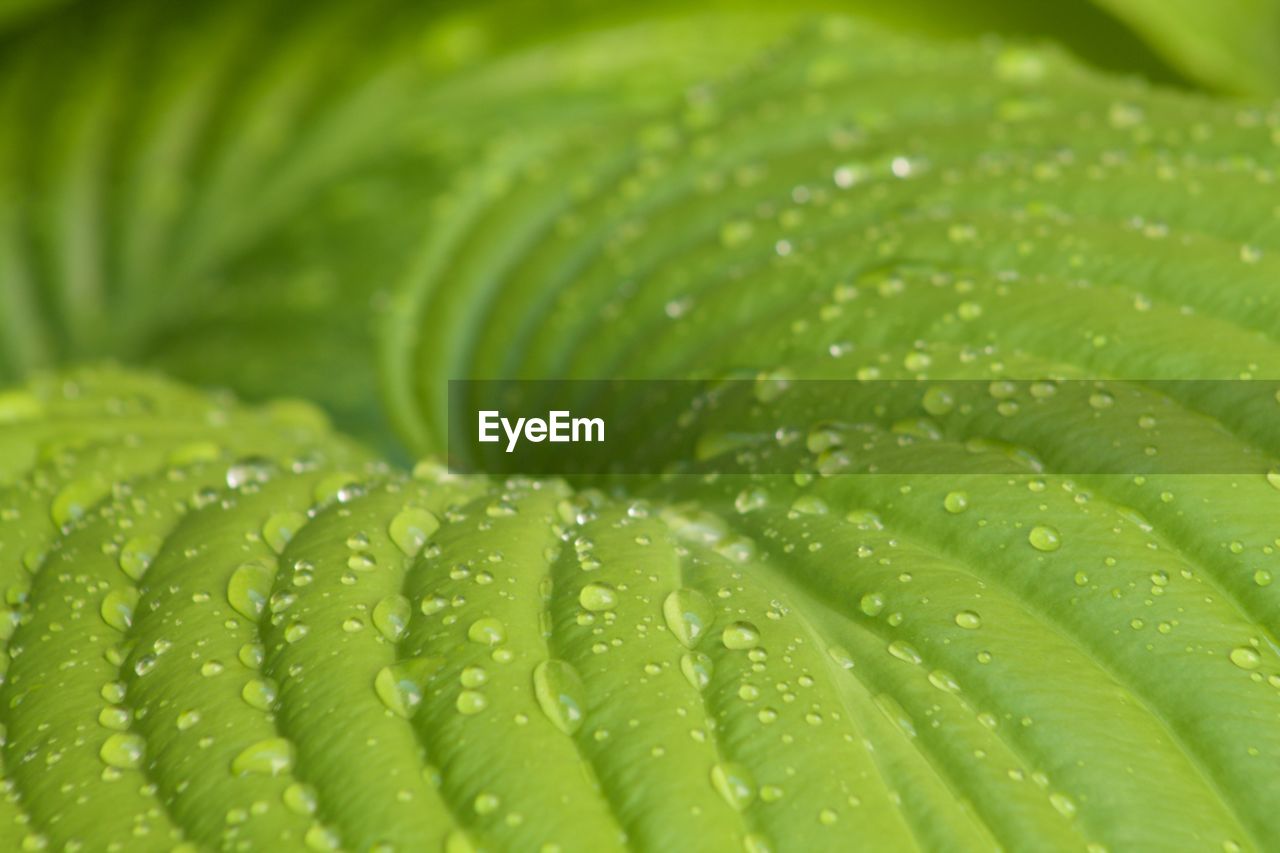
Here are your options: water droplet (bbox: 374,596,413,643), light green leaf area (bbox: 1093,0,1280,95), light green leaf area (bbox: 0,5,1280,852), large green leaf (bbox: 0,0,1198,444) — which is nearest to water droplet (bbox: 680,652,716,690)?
light green leaf area (bbox: 0,5,1280,852)

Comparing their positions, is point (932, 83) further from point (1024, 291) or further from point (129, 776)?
point (129, 776)

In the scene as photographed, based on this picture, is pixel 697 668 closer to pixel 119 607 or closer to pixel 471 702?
pixel 471 702

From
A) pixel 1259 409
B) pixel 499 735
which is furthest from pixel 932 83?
pixel 499 735

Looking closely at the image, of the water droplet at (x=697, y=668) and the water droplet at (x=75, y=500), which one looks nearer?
the water droplet at (x=697, y=668)

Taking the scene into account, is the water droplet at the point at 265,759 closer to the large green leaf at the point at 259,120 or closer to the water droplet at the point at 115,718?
the water droplet at the point at 115,718

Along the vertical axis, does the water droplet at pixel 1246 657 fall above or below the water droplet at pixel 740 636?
above

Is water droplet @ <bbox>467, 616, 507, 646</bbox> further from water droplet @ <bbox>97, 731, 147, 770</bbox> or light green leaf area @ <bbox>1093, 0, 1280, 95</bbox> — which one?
light green leaf area @ <bbox>1093, 0, 1280, 95</bbox>

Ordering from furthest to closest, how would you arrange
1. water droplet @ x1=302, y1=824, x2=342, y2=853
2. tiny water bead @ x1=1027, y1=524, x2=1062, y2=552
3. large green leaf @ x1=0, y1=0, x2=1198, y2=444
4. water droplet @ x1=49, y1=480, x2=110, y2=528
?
large green leaf @ x1=0, y1=0, x2=1198, y2=444
water droplet @ x1=49, y1=480, x2=110, y2=528
tiny water bead @ x1=1027, y1=524, x2=1062, y2=552
water droplet @ x1=302, y1=824, x2=342, y2=853

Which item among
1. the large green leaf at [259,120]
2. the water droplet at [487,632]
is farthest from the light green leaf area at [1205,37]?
the water droplet at [487,632]
